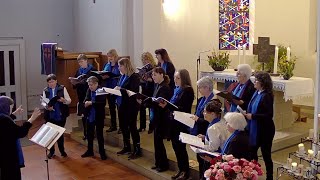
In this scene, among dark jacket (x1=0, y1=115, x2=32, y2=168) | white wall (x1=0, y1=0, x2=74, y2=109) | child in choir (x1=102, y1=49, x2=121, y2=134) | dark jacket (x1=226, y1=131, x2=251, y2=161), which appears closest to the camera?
dark jacket (x1=226, y1=131, x2=251, y2=161)

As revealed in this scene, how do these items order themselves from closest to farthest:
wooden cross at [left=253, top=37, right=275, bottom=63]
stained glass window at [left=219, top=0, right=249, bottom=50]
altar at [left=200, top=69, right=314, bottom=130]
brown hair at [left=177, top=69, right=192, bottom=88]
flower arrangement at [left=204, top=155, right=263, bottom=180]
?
1. flower arrangement at [left=204, top=155, right=263, bottom=180]
2. brown hair at [left=177, top=69, right=192, bottom=88]
3. altar at [left=200, top=69, right=314, bottom=130]
4. wooden cross at [left=253, top=37, right=275, bottom=63]
5. stained glass window at [left=219, top=0, right=249, bottom=50]

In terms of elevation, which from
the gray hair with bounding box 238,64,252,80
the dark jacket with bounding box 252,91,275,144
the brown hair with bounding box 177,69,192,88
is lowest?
the dark jacket with bounding box 252,91,275,144

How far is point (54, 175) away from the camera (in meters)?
6.74

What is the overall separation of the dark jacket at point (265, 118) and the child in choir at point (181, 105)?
0.98 m

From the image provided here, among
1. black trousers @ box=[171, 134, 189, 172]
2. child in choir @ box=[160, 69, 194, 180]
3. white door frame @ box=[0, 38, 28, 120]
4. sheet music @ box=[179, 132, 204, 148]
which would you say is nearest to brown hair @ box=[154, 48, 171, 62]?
child in choir @ box=[160, 69, 194, 180]

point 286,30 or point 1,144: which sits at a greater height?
point 286,30

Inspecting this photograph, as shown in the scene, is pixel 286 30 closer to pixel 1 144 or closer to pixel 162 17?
pixel 162 17

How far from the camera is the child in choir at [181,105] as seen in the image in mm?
5684

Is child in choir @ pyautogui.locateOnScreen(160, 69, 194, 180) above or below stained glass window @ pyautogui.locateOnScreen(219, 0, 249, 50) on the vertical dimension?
below

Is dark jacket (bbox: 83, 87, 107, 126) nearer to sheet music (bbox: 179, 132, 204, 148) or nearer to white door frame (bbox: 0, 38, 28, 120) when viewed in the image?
sheet music (bbox: 179, 132, 204, 148)

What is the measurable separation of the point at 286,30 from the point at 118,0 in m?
3.65

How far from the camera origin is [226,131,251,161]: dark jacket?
4086 millimetres

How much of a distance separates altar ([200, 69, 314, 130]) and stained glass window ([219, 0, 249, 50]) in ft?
8.44

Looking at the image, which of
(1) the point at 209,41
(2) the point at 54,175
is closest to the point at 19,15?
(1) the point at 209,41
